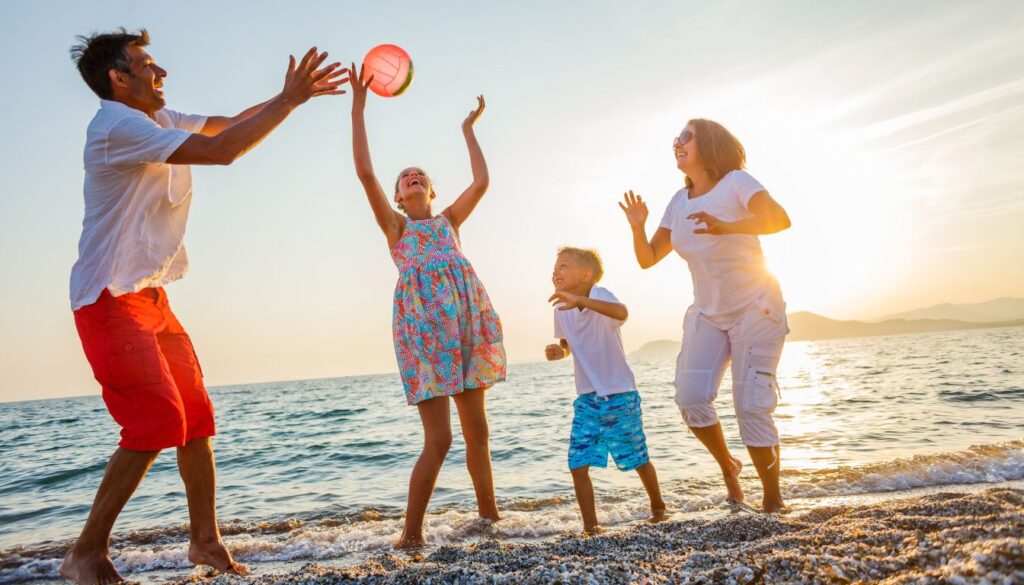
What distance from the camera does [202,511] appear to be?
11.4ft

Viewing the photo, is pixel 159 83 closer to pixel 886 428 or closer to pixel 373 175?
pixel 373 175

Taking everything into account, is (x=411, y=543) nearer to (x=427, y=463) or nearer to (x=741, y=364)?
(x=427, y=463)

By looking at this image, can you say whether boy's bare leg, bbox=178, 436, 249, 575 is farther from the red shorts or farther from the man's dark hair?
the man's dark hair

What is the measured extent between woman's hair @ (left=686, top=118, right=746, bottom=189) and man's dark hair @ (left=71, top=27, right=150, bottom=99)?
3.29 meters

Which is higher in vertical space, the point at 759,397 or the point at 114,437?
the point at 759,397

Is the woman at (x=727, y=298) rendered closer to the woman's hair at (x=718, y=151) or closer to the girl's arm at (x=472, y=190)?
the woman's hair at (x=718, y=151)

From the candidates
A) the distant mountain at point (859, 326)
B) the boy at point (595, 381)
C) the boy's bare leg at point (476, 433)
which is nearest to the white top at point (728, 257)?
the boy at point (595, 381)

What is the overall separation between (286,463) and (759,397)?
8.11m

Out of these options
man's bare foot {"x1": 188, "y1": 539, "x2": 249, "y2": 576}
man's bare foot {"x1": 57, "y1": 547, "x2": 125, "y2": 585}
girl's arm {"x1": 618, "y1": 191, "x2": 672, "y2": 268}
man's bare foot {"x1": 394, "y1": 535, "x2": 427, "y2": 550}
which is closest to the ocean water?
man's bare foot {"x1": 394, "y1": 535, "x2": 427, "y2": 550}

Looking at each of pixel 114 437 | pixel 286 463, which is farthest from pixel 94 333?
pixel 114 437

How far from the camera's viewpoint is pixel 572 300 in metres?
4.25

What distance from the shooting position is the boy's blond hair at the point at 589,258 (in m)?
4.82

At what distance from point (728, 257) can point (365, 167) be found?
7.59 ft

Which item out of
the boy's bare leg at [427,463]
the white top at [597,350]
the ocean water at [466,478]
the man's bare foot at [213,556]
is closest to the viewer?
the man's bare foot at [213,556]
